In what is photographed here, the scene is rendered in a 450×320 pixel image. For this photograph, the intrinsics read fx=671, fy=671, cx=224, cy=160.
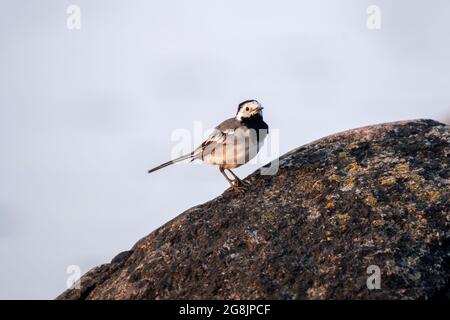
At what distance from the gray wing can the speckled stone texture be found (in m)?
2.54

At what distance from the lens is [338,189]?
27.2 feet

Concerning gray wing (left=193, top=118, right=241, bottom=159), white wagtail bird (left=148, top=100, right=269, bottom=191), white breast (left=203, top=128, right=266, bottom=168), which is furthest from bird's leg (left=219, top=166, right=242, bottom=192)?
gray wing (left=193, top=118, right=241, bottom=159)

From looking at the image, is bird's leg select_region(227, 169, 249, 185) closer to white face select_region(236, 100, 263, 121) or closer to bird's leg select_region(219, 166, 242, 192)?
bird's leg select_region(219, 166, 242, 192)

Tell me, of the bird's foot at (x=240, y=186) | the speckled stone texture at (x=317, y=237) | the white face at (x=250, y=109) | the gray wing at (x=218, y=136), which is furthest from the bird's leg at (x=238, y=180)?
the white face at (x=250, y=109)

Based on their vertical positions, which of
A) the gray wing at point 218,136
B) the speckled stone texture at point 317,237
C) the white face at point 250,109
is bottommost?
the speckled stone texture at point 317,237

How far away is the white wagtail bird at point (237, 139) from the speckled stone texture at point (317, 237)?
215 cm

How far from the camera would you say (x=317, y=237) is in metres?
7.55

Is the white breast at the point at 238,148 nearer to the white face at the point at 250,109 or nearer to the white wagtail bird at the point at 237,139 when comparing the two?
the white wagtail bird at the point at 237,139

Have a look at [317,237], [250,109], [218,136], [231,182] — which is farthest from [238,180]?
[317,237]

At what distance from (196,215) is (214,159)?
11.2ft

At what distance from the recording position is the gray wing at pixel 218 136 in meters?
11.8

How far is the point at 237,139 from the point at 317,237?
420 centimetres
